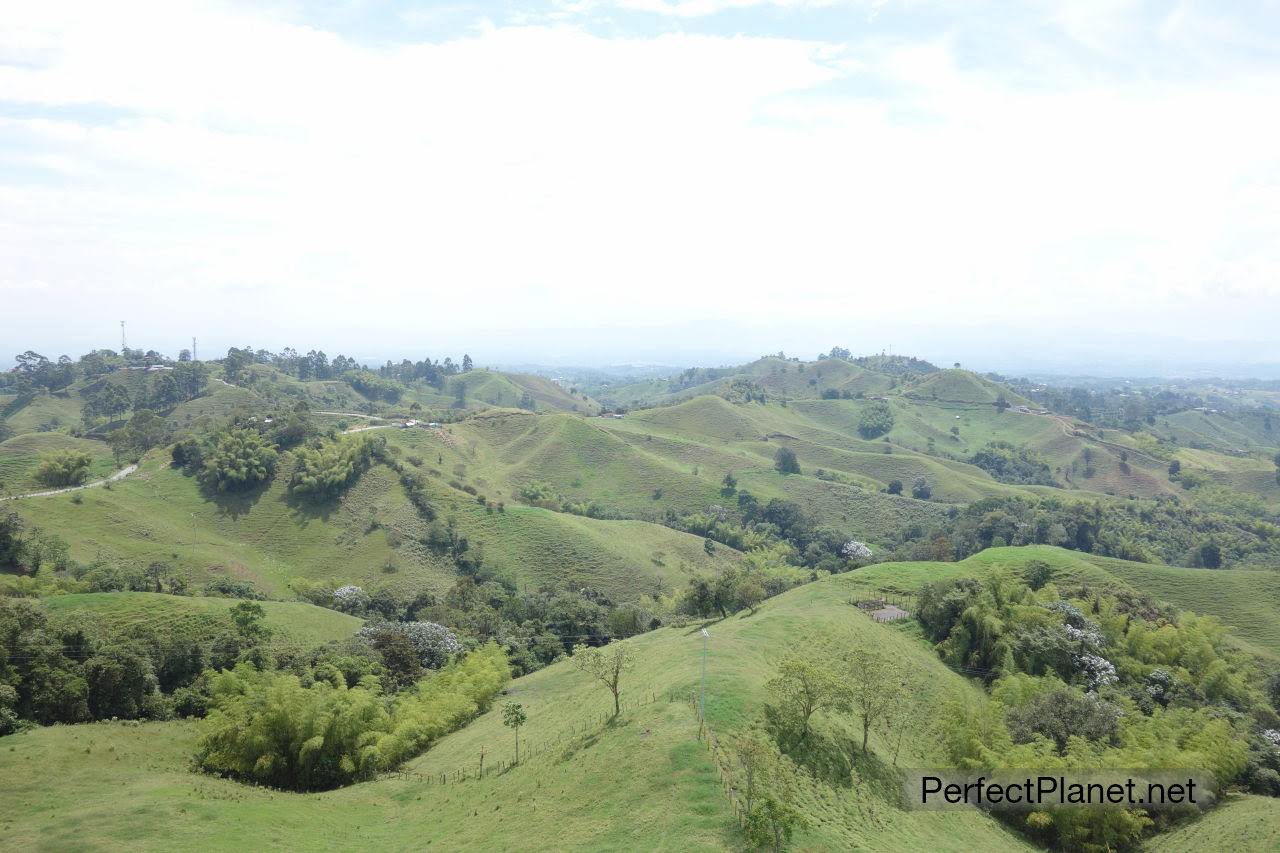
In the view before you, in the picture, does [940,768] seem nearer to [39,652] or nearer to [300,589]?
[39,652]

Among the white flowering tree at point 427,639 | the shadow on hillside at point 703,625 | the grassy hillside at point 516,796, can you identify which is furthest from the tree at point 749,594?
the white flowering tree at point 427,639

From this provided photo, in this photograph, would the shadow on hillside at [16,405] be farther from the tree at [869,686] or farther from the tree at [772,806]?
the tree at [772,806]

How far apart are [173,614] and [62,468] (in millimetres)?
70375

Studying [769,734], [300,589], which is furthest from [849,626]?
[300,589]

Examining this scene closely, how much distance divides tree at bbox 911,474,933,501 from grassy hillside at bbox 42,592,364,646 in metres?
152

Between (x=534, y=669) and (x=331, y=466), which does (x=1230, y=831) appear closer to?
(x=534, y=669)

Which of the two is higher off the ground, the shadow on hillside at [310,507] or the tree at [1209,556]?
the shadow on hillside at [310,507]

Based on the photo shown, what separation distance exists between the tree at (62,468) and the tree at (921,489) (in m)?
182

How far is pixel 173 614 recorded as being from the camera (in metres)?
→ 62.6

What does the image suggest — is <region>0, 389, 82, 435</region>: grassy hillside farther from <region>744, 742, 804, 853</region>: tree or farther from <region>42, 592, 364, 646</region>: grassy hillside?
<region>744, 742, 804, 853</region>: tree

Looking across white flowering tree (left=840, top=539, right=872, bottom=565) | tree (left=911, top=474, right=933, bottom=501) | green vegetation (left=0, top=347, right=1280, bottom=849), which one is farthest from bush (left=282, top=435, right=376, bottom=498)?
tree (left=911, top=474, right=933, bottom=501)

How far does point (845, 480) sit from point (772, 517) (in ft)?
136

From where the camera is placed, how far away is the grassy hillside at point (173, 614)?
59469mm

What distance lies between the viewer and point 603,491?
165000 mm
